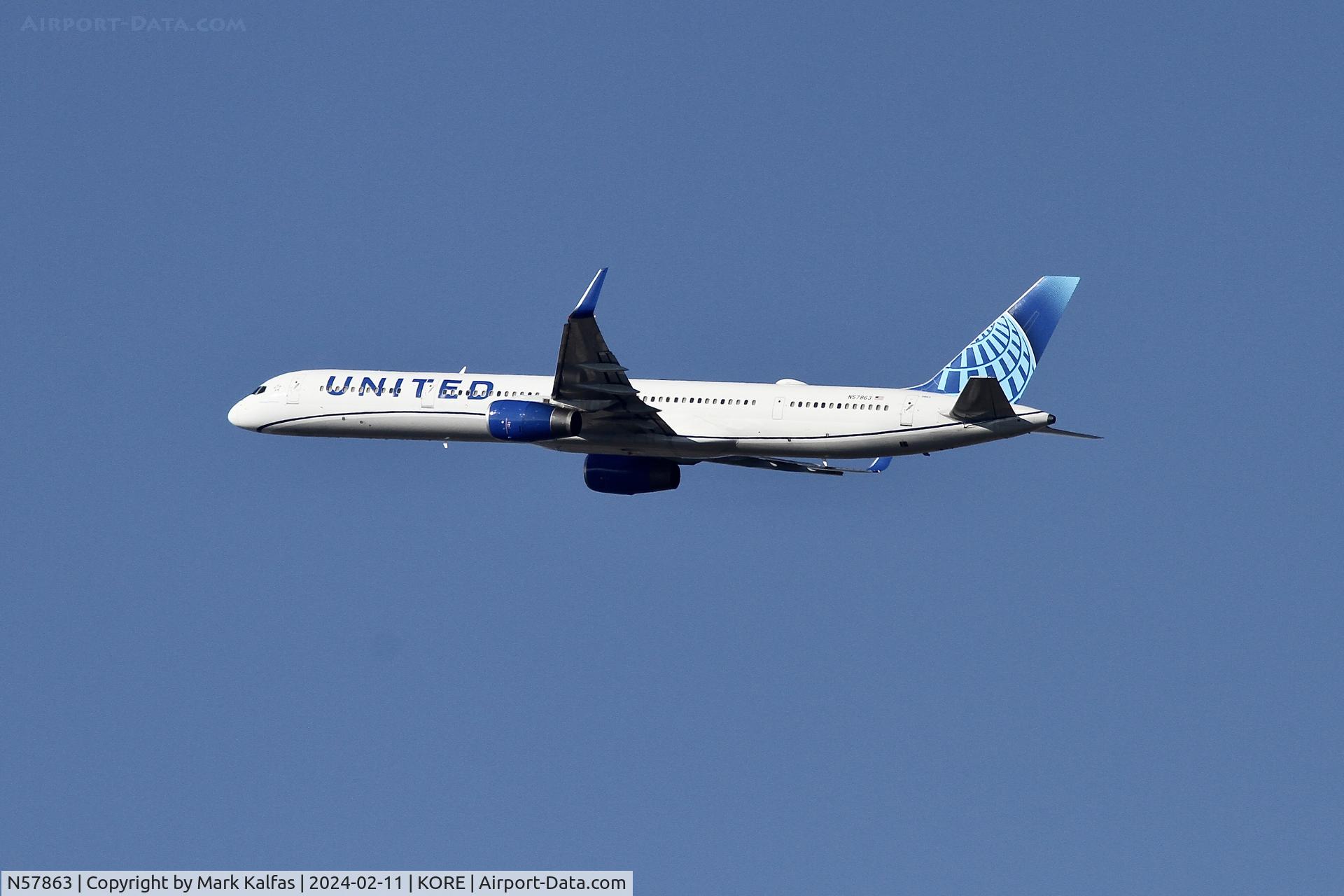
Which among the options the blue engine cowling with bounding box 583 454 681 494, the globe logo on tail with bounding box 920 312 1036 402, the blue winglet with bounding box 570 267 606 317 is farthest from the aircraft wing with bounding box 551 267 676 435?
the globe logo on tail with bounding box 920 312 1036 402

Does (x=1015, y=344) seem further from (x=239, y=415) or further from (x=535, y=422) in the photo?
(x=239, y=415)

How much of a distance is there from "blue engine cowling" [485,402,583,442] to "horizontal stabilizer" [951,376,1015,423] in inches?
448

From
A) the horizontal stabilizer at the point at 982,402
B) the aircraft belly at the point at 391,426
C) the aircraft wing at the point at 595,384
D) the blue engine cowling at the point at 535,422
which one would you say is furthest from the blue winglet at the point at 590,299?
the horizontal stabilizer at the point at 982,402

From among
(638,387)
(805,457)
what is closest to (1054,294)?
(805,457)

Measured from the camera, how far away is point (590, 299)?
53.8 meters

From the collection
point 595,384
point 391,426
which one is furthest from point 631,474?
point 391,426

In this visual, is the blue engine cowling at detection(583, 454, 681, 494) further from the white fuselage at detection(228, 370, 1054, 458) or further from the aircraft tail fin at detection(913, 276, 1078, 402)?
the aircraft tail fin at detection(913, 276, 1078, 402)

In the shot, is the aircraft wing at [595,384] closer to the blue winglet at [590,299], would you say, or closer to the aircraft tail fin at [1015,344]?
the blue winglet at [590,299]

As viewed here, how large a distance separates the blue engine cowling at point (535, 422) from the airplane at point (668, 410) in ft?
0.13

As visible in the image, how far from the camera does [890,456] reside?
5756cm

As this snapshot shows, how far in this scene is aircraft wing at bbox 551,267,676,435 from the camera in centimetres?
5431

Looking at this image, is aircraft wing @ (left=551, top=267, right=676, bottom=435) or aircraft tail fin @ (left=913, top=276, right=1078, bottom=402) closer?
aircraft wing @ (left=551, top=267, right=676, bottom=435)

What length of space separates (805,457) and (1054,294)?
8.85 metres

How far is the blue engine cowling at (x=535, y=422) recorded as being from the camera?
5756 cm
